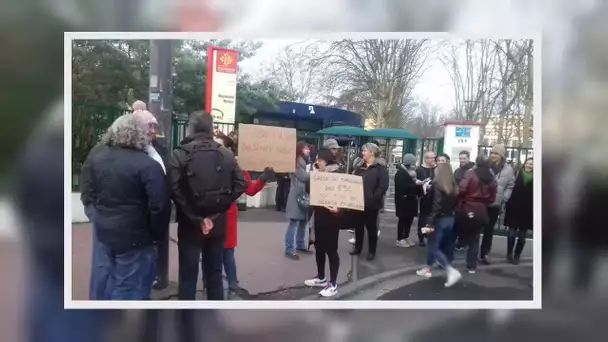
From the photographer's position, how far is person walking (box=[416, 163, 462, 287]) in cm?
188

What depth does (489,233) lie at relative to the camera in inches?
75.5

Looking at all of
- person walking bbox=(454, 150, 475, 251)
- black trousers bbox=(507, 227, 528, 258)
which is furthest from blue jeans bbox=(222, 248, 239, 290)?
black trousers bbox=(507, 227, 528, 258)

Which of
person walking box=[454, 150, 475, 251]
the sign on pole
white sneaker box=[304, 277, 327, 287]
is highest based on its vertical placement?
the sign on pole

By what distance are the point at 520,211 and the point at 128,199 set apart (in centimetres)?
158

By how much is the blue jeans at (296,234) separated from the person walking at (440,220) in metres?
0.49

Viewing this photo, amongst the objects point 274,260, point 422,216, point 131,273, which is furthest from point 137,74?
point 422,216

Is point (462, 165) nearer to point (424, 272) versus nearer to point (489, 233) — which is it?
point (489, 233)

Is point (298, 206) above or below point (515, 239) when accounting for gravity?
above

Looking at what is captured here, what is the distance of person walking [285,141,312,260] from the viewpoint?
6.14 ft

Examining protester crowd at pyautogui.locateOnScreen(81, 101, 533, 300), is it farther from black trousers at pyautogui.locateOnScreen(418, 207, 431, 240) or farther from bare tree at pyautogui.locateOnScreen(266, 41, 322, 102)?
bare tree at pyautogui.locateOnScreen(266, 41, 322, 102)

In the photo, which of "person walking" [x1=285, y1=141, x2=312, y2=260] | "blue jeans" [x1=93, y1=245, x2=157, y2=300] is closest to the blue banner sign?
"person walking" [x1=285, y1=141, x2=312, y2=260]

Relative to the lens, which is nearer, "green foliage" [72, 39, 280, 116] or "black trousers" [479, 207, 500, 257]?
"green foliage" [72, 39, 280, 116]

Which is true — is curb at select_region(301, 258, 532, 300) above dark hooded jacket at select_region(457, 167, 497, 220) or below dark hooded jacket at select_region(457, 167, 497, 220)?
below

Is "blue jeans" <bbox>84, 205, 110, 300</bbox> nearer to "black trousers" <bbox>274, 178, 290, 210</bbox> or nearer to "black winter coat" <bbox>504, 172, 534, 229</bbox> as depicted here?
"black trousers" <bbox>274, 178, 290, 210</bbox>
